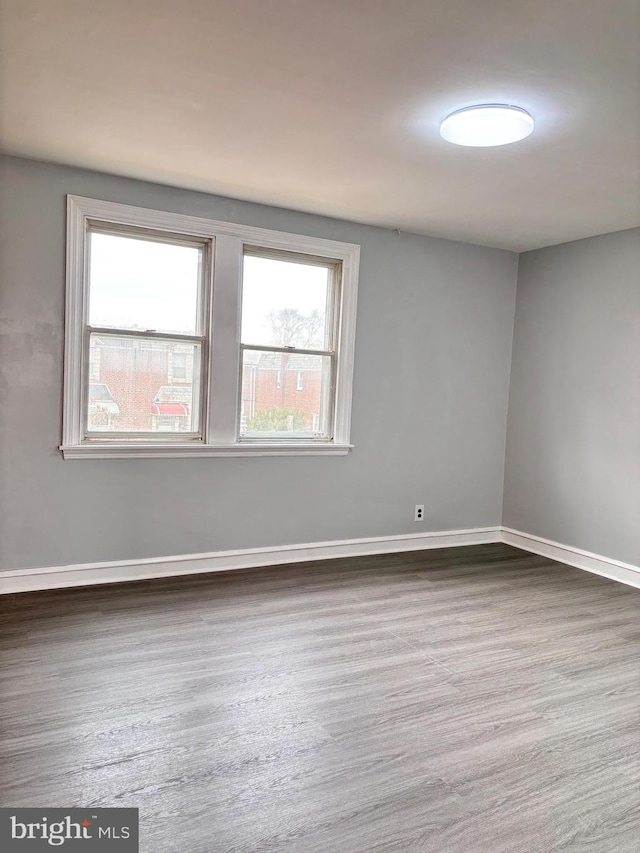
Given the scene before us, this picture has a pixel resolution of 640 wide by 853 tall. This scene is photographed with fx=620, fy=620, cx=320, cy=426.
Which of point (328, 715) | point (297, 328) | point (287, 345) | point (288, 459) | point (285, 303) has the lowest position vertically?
point (328, 715)

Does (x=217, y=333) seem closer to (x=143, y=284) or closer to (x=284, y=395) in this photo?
(x=143, y=284)

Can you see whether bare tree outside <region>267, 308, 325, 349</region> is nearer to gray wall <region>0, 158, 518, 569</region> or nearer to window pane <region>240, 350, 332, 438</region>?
window pane <region>240, 350, 332, 438</region>

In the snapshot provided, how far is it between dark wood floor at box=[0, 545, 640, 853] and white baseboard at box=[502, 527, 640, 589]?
50 cm

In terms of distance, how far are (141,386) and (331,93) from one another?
2171 mm

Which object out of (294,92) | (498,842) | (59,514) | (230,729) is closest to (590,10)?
(294,92)

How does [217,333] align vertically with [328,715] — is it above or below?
above

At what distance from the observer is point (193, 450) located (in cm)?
411

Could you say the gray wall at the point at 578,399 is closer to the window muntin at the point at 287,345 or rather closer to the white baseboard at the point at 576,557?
the white baseboard at the point at 576,557

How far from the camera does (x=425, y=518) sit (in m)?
5.13

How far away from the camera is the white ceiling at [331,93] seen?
6.81ft

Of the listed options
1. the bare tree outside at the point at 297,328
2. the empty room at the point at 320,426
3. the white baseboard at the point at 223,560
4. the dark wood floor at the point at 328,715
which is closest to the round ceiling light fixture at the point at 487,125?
the empty room at the point at 320,426

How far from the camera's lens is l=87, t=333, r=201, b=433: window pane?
3875 millimetres

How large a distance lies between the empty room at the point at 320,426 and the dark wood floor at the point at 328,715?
0.05 feet

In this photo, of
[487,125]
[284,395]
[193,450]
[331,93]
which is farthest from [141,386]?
[487,125]
